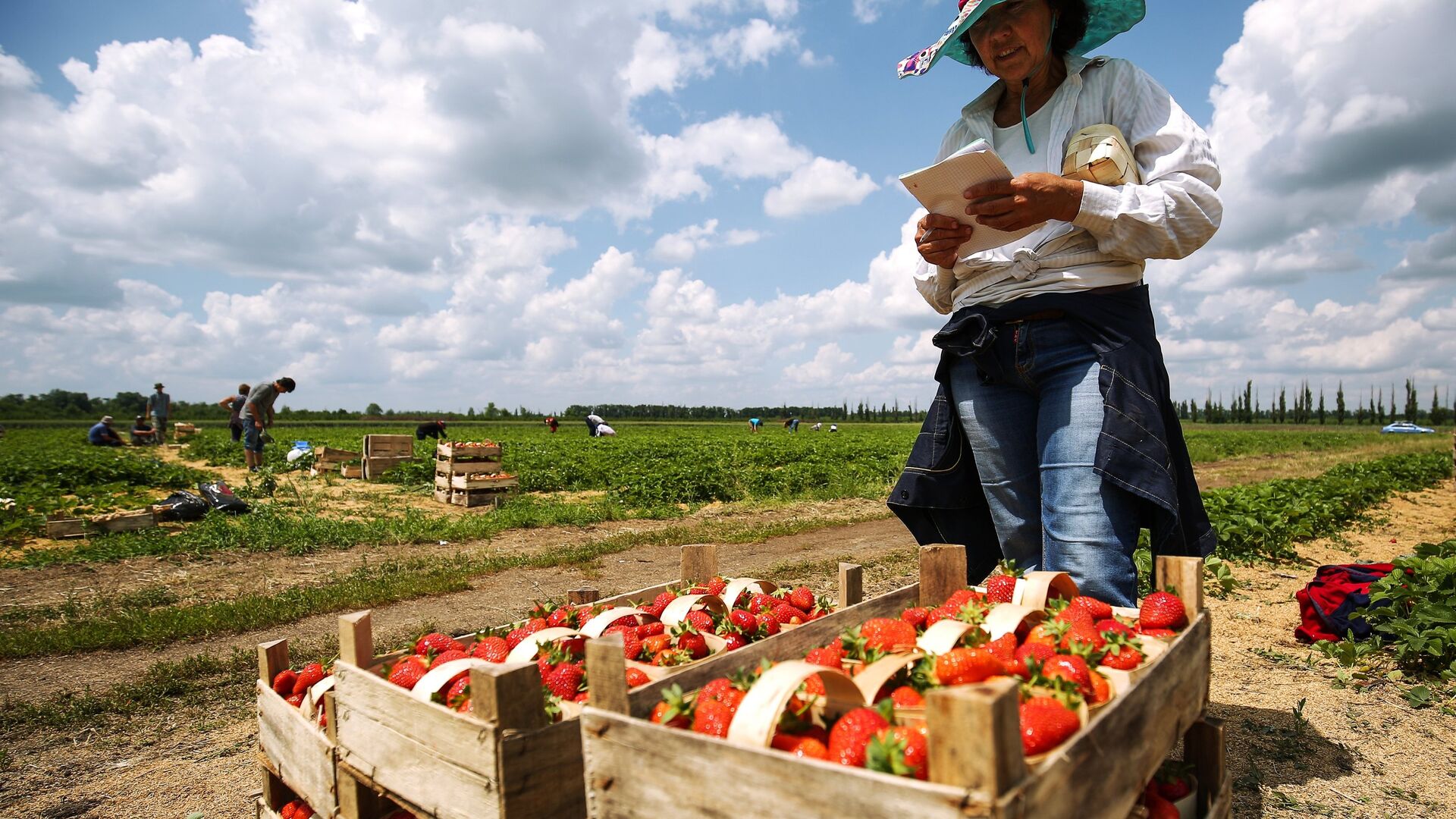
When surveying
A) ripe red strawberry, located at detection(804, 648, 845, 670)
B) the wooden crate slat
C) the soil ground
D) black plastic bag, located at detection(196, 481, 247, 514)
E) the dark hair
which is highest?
the dark hair

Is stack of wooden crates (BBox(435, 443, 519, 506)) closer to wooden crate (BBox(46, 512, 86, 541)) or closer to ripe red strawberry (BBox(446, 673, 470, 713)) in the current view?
wooden crate (BBox(46, 512, 86, 541))

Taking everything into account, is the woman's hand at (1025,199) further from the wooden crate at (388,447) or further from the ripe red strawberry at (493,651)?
the wooden crate at (388,447)

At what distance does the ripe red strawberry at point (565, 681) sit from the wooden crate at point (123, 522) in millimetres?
9915

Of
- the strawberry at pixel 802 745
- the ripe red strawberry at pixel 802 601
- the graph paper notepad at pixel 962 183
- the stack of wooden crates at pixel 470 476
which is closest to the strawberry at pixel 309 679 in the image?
the ripe red strawberry at pixel 802 601

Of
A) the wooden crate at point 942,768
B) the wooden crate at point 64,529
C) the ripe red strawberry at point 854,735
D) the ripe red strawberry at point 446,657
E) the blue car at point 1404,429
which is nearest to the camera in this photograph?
the wooden crate at point 942,768

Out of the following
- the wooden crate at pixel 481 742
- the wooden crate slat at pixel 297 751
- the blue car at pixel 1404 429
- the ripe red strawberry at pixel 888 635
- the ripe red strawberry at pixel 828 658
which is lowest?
the blue car at pixel 1404 429

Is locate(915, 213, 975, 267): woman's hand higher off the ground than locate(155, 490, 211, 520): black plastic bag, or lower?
higher

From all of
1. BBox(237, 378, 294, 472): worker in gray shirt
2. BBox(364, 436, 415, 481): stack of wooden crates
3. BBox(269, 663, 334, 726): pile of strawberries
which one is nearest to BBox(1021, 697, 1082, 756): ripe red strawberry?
BBox(269, 663, 334, 726): pile of strawberries

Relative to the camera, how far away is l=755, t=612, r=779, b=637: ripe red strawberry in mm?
2049

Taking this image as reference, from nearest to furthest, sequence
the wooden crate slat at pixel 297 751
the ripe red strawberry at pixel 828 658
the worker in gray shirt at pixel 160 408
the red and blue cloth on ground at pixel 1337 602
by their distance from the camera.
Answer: the ripe red strawberry at pixel 828 658 < the wooden crate slat at pixel 297 751 < the red and blue cloth on ground at pixel 1337 602 < the worker in gray shirt at pixel 160 408

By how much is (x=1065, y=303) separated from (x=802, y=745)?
155cm

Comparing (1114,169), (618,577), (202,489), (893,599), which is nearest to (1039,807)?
(893,599)

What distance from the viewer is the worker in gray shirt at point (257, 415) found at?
1520 cm

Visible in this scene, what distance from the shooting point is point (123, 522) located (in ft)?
29.9
